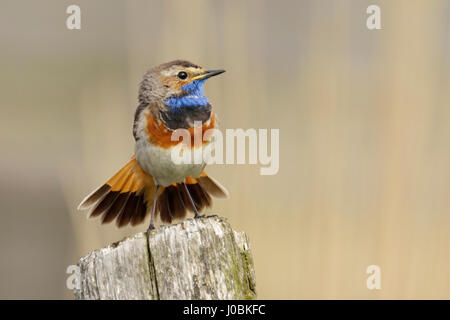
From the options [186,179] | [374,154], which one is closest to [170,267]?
→ [186,179]

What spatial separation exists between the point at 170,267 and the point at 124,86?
6.10 ft

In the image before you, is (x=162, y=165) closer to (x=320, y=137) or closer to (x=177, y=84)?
(x=177, y=84)

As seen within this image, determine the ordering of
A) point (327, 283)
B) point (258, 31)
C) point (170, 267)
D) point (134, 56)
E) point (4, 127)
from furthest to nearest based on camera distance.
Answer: point (4, 127)
point (258, 31)
point (134, 56)
point (327, 283)
point (170, 267)

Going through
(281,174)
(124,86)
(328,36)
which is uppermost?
(328,36)

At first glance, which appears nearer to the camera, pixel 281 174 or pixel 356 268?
pixel 356 268

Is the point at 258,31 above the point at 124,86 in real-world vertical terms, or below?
above

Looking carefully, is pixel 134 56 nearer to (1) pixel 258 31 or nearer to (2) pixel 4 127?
(1) pixel 258 31

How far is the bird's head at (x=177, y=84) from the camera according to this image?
10.7 feet

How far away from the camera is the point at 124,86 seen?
3.70 meters

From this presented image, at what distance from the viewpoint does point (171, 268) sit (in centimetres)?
204

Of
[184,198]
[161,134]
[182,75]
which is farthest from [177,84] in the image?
[184,198]

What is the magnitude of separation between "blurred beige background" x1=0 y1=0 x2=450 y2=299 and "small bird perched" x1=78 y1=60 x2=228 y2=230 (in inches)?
6.4

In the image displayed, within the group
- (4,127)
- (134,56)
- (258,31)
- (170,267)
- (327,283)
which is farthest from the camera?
(4,127)

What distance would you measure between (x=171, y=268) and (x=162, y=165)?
119cm
